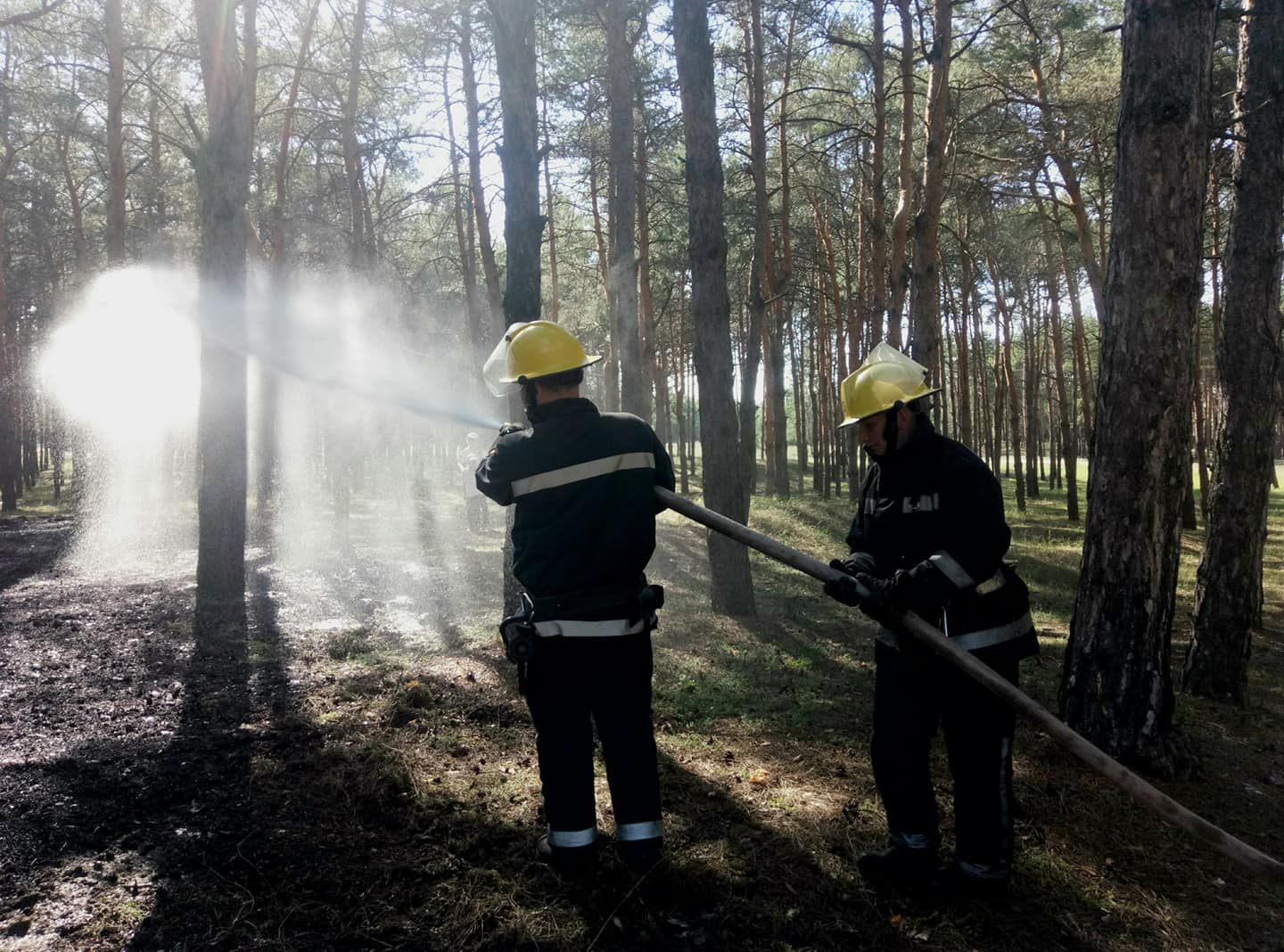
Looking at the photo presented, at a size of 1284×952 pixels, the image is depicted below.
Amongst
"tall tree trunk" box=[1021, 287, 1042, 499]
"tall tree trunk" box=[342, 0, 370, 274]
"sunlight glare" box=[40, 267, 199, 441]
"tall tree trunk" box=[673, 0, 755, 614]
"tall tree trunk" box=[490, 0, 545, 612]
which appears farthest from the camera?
"tall tree trunk" box=[1021, 287, 1042, 499]

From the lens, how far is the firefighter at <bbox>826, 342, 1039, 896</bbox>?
11.0 ft

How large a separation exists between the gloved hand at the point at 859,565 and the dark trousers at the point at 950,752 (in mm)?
360

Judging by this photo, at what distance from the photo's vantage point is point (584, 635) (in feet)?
11.4

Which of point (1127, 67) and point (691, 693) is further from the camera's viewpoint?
point (691, 693)

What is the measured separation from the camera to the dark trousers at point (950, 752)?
3.40 metres

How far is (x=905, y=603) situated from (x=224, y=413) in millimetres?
9063

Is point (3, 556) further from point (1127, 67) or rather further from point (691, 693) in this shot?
point (1127, 67)

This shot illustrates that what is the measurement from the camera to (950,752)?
3.49 m

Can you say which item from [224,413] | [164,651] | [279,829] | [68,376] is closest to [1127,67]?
[279,829]

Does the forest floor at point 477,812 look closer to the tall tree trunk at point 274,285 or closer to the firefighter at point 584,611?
the firefighter at point 584,611

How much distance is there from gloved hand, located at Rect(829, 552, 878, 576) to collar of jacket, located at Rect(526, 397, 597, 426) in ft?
4.21

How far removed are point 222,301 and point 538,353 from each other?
7.77 m

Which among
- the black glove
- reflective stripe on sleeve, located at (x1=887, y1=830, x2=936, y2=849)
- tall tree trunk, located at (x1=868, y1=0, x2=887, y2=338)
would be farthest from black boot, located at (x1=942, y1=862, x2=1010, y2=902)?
tall tree trunk, located at (x1=868, y1=0, x2=887, y2=338)

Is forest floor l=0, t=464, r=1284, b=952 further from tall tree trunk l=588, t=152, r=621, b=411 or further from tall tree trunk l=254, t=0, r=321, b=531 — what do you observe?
tall tree trunk l=588, t=152, r=621, b=411
